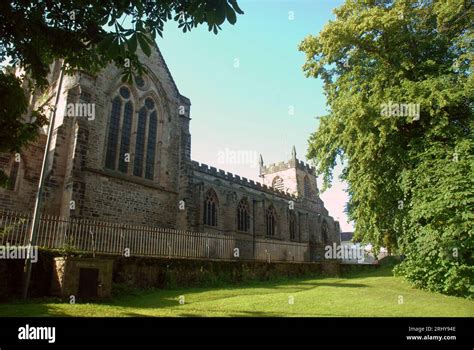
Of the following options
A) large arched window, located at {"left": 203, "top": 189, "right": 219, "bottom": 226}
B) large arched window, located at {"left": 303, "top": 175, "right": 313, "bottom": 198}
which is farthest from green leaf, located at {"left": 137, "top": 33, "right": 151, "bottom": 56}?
large arched window, located at {"left": 303, "top": 175, "right": 313, "bottom": 198}

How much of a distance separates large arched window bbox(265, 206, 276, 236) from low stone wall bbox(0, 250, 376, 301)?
14.9 m

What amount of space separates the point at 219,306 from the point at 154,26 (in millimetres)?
6987

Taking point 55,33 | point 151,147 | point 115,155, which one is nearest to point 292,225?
point 151,147

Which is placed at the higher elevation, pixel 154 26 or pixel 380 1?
pixel 380 1

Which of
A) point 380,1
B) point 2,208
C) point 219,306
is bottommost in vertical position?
point 219,306

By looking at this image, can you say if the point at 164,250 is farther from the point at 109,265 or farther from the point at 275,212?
the point at 275,212

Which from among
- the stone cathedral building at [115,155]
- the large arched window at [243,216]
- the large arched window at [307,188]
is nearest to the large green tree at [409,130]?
the stone cathedral building at [115,155]

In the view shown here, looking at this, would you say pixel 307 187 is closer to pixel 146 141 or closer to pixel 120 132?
pixel 146 141

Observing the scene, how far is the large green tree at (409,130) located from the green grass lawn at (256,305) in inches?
72.4

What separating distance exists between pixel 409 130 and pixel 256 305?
9.68 meters

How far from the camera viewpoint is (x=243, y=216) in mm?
32406
